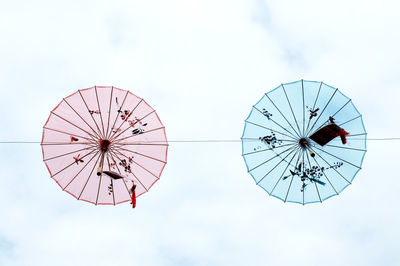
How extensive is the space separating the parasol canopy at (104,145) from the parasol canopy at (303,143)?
2.84 metres

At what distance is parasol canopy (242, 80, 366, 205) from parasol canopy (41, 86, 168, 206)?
2.84 meters

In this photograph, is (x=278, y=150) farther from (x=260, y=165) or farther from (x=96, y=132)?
(x=96, y=132)

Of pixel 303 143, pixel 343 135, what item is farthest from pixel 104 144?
pixel 343 135

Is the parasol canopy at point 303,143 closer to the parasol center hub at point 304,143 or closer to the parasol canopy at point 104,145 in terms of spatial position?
the parasol center hub at point 304,143

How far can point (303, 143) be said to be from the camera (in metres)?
12.4

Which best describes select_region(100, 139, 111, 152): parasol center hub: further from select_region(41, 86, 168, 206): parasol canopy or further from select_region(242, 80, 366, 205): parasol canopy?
select_region(242, 80, 366, 205): parasol canopy

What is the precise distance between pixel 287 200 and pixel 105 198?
17.5ft

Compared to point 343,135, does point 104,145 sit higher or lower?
higher

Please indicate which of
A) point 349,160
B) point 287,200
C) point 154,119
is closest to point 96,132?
point 154,119

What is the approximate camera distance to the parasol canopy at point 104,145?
1181 cm

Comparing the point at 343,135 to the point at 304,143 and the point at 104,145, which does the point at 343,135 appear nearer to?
the point at 304,143

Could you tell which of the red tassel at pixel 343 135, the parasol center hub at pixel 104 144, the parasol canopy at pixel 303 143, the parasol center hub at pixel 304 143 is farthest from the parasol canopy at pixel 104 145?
the red tassel at pixel 343 135

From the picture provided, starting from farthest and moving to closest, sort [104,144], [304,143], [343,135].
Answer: [304,143]
[104,144]
[343,135]

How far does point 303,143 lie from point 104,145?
5.75 metres
